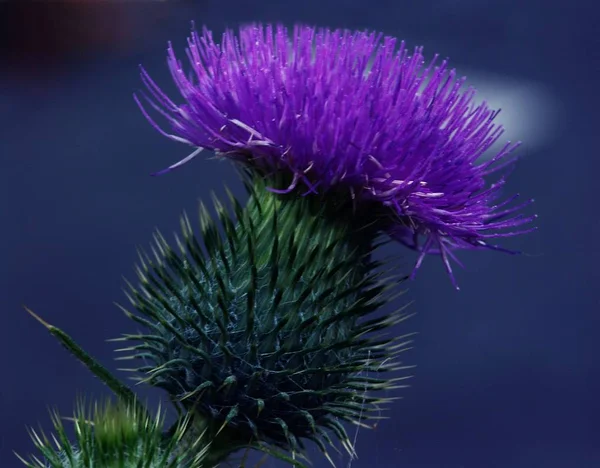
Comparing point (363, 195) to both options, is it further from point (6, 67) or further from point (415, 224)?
point (6, 67)

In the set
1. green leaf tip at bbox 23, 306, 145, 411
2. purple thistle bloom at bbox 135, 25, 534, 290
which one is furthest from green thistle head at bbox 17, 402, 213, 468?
purple thistle bloom at bbox 135, 25, 534, 290

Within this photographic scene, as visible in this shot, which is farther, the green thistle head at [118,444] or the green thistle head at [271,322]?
the green thistle head at [271,322]

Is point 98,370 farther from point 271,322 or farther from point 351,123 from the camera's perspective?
point 351,123

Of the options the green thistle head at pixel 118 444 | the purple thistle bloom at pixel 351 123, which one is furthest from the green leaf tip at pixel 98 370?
the purple thistle bloom at pixel 351 123

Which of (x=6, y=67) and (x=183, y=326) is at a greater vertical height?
(x=6, y=67)

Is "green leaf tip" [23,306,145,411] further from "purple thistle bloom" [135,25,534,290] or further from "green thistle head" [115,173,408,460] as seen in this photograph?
"purple thistle bloom" [135,25,534,290]

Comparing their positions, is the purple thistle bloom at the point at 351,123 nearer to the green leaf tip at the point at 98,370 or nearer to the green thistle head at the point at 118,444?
the green leaf tip at the point at 98,370

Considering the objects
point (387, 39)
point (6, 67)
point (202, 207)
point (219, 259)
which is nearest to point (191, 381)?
point (219, 259)
